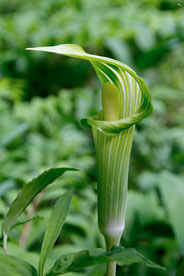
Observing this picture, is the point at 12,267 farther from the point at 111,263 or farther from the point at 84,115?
the point at 84,115

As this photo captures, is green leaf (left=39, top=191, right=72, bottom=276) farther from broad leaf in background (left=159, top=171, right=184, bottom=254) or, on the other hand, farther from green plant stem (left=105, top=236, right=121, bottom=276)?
broad leaf in background (left=159, top=171, right=184, bottom=254)

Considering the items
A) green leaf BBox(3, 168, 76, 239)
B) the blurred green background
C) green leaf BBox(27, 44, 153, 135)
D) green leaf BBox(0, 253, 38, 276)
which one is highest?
green leaf BBox(27, 44, 153, 135)

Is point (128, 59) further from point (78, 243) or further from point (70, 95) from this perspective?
point (78, 243)

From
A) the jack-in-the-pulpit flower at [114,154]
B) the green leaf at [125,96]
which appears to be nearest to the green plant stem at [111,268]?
the jack-in-the-pulpit flower at [114,154]

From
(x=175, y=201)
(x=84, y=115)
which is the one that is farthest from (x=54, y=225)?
(x=84, y=115)

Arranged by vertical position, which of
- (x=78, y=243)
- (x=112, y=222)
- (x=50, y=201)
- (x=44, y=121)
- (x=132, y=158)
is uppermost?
(x=112, y=222)

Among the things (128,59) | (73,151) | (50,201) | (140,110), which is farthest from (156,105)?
(140,110)

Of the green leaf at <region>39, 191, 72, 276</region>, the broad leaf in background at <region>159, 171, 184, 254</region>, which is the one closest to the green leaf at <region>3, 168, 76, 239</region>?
the green leaf at <region>39, 191, 72, 276</region>
